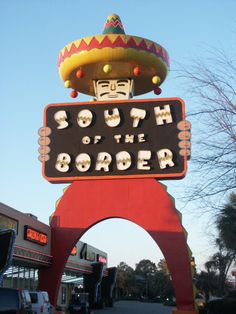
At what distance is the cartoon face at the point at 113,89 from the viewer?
25.3 meters

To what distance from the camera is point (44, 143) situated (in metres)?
24.4

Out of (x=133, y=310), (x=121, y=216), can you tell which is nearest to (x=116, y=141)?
(x=121, y=216)

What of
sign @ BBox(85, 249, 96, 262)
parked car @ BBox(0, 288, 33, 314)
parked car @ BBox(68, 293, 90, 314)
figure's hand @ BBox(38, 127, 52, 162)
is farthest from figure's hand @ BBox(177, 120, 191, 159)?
sign @ BBox(85, 249, 96, 262)

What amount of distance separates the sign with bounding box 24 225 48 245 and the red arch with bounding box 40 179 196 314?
1.77 feet

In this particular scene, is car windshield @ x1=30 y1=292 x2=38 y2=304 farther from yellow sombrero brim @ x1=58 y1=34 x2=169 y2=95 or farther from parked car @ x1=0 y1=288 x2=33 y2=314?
yellow sombrero brim @ x1=58 y1=34 x2=169 y2=95

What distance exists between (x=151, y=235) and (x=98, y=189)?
324 cm

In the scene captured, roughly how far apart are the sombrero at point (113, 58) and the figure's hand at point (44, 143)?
2570mm

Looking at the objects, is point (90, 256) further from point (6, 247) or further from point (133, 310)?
point (6, 247)

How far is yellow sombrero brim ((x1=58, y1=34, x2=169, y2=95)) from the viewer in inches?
923

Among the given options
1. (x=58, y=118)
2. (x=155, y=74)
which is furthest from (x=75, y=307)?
(x=155, y=74)

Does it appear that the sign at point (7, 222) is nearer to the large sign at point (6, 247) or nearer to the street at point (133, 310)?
the large sign at point (6, 247)

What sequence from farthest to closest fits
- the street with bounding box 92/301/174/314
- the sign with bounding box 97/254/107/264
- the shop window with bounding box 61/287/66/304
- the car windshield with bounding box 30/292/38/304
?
the sign with bounding box 97/254/107/264 → the street with bounding box 92/301/174/314 → the shop window with bounding box 61/287/66/304 → the car windshield with bounding box 30/292/38/304

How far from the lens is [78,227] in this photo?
78.0 ft

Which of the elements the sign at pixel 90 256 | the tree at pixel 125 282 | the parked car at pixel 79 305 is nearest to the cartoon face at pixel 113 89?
the parked car at pixel 79 305
